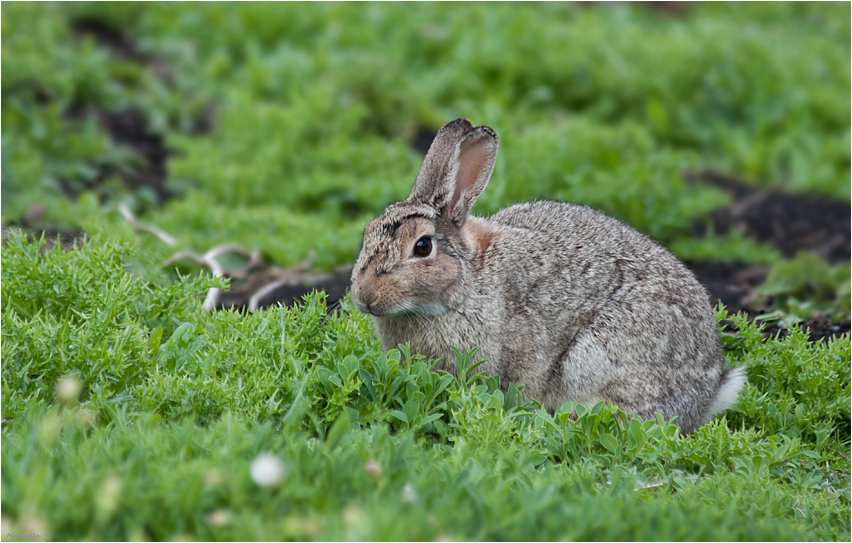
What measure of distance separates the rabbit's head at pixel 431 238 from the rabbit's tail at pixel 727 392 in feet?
5.03

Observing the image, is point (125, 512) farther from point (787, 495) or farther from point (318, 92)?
point (318, 92)

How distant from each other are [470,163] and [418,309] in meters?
0.84

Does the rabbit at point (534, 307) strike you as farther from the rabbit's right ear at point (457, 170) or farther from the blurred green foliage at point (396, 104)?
the blurred green foliage at point (396, 104)

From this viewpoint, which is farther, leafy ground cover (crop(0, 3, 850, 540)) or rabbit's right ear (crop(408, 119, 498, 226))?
rabbit's right ear (crop(408, 119, 498, 226))

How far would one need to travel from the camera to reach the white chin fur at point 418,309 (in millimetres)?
4559

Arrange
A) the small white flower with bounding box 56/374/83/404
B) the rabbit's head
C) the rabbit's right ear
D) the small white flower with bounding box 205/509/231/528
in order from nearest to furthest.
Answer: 1. the small white flower with bounding box 205/509/231/528
2. the small white flower with bounding box 56/374/83/404
3. the rabbit's head
4. the rabbit's right ear

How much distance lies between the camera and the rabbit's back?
15.9 feet

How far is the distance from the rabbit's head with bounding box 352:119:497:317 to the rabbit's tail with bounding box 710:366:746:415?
1.53 m

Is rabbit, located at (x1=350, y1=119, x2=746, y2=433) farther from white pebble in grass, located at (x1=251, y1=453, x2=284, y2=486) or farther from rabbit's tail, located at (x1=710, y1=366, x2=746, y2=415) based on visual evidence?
white pebble in grass, located at (x1=251, y1=453, x2=284, y2=486)

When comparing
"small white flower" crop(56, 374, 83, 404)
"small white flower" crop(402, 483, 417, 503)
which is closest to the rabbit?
"small white flower" crop(56, 374, 83, 404)

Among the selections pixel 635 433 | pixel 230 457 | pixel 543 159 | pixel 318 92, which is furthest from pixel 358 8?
pixel 230 457

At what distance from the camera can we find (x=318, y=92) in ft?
31.0

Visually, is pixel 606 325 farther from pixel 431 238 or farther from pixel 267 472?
pixel 267 472

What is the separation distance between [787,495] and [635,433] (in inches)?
27.8
